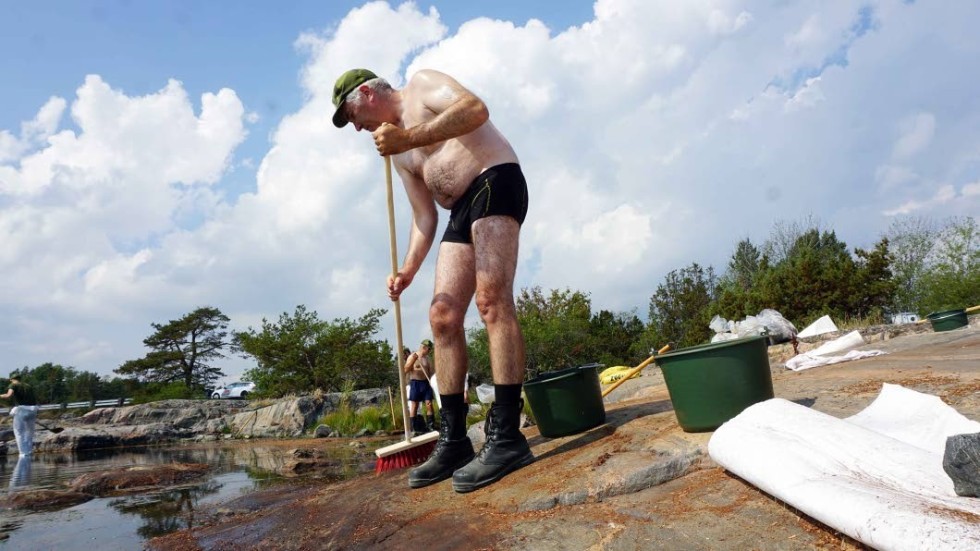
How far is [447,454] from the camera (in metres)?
3.09

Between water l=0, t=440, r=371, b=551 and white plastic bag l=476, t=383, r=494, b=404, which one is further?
white plastic bag l=476, t=383, r=494, b=404

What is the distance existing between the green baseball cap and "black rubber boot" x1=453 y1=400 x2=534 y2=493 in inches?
71.6

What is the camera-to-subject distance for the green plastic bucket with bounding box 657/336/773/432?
2.70 meters

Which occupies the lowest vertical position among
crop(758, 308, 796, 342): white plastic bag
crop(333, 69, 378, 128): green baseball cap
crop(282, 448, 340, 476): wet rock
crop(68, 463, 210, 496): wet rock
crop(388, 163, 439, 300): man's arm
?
crop(282, 448, 340, 476): wet rock

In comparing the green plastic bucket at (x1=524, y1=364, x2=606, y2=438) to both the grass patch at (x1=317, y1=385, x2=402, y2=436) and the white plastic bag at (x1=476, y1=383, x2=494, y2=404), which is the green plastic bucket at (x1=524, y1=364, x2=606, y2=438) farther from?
the grass patch at (x1=317, y1=385, x2=402, y2=436)

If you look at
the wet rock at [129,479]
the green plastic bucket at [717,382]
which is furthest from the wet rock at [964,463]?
the wet rock at [129,479]

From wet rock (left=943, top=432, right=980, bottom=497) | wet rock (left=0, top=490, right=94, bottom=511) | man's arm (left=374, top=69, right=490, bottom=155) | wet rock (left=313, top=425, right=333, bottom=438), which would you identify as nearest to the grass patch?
wet rock (left=313, top=425, right=333, bottom=438)

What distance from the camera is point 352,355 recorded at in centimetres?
1827

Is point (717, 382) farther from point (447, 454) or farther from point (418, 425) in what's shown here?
point (418, 425)

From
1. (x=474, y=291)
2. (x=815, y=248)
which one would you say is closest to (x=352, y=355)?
(x=474, y=291)

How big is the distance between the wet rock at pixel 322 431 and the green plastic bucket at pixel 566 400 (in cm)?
1186

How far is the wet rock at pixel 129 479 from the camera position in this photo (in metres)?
6.29

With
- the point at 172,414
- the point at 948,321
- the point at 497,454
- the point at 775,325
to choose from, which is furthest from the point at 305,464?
the point at 172,414

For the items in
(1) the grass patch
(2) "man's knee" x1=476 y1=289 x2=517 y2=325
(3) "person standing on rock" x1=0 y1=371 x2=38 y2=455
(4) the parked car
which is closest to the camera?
(2) "man's knee" x1=476 y1=289 x2=517 y2=325
